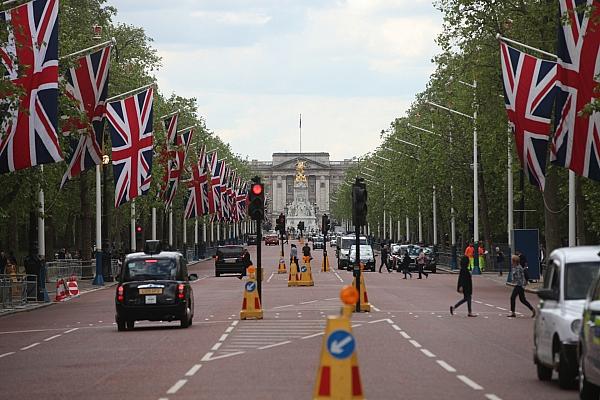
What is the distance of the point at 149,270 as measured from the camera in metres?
34.1

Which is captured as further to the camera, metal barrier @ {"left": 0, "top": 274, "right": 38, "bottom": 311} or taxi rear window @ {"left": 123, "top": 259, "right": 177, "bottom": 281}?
metal barrier @ {"left": 0, "top": 274, "right": 38, "bottom": 311}

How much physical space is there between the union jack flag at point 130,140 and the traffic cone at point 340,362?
44148mm

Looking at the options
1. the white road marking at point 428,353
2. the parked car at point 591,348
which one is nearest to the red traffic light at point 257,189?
the white road marking at point 428,353

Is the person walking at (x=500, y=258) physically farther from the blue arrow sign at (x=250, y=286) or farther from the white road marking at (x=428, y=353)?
the white road marking at (x=428, y=353)

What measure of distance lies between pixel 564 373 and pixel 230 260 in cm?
6126

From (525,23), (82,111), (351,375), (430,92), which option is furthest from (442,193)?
(351,375)

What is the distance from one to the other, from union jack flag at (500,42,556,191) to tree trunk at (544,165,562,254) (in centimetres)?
1254

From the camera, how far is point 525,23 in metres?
57.9

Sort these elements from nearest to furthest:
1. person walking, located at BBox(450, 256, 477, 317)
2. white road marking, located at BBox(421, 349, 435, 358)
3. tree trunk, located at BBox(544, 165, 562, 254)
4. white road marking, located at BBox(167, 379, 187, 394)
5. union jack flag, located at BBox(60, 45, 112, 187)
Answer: white road marking, located at BBox(167, 379, 187, 394) < white road marking, located at BBox(421, 349, 435, 358) < person walking, located at BBox(450, 256, 477, 317) < union jack flag, located at BBox(60, 45, 112, 187) < tree trunk, located at BBox(544, 165, 562, 254)

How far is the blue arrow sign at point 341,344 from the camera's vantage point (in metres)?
13.7

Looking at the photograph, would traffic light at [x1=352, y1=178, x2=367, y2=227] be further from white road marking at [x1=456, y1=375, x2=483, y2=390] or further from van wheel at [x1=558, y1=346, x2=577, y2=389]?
van wheel at [x1=558, y1=346, x2=577, y2=389]

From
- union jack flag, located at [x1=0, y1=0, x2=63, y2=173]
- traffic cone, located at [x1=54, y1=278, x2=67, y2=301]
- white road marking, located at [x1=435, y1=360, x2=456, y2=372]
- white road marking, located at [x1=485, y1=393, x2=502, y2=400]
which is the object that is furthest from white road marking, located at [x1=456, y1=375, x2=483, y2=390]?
traffic cone, located at [x1=54, y1=278, x2=67, y2=301]

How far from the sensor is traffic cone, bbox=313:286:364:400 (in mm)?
13656

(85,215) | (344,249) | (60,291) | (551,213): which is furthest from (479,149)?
(60,291)
